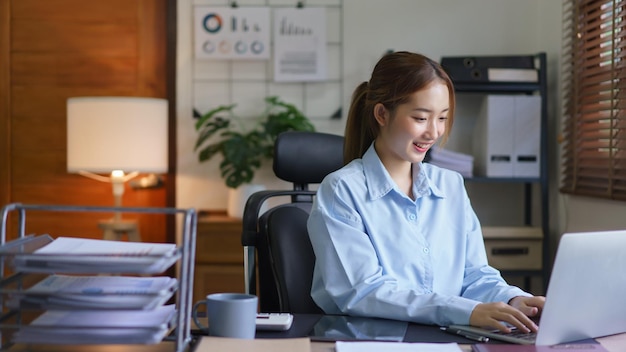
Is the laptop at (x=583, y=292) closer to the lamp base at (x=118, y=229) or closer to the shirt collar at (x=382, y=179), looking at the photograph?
the shirt collar at (x=382, y=179)

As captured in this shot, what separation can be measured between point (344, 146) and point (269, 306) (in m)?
0.41

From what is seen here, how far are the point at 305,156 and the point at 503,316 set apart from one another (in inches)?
29.3

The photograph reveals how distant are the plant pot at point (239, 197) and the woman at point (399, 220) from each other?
173cm

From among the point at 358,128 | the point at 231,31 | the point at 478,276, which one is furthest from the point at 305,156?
the point at 231,31

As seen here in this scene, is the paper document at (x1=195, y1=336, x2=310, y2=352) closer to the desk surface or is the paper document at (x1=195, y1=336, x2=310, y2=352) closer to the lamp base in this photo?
the desk surface

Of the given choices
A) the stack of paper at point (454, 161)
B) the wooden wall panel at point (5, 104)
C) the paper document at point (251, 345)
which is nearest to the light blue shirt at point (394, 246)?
the paper document at point (251, 345)

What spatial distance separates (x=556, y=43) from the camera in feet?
11.3

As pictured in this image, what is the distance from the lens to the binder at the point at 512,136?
3381mm

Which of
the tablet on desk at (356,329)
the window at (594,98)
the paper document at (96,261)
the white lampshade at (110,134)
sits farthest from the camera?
the white lampshade at (110,134)

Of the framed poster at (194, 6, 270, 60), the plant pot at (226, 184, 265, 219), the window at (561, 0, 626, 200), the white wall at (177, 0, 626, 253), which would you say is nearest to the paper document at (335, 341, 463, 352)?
the window at (561, 0, 626, 200)

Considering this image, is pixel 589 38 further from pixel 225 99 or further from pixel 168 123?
pixel 168 123

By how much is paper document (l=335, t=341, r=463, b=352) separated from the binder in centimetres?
228

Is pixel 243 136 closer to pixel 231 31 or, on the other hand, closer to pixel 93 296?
pixel 231 31

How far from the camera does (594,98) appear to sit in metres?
2.98
